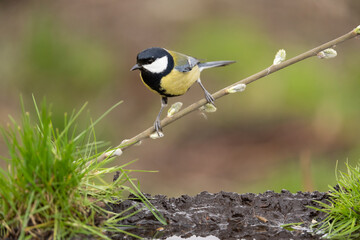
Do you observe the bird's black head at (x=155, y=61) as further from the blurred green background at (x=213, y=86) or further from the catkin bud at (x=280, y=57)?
the blurred green background at (x=213, y=86)

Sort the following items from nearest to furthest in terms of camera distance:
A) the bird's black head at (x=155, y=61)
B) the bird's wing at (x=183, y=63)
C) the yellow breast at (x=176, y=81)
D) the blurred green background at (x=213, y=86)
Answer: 1. the bird's black head at (x=155, y=61)
2. the yellow breast at (x=176, y=81)
3. the bird's wing at (x=183, y=63)
4. the blurred green background at (x=213, y=86)

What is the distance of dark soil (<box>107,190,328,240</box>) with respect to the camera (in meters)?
2.47

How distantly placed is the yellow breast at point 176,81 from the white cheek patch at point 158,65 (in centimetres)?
5

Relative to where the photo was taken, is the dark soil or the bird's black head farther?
the bird's black head

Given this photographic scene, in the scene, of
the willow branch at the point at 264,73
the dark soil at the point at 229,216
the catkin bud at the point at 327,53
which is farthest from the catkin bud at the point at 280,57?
the dark soil at the point at 229,216

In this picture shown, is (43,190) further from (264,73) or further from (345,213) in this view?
(345,213)

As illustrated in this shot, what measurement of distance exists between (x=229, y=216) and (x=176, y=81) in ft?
2.49

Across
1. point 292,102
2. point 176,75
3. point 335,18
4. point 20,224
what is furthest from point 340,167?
point 20,224

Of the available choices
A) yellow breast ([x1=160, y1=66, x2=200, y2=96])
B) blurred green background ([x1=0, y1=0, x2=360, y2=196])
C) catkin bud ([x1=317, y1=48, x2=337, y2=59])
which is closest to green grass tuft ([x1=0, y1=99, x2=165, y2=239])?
yellow breast ([x1=160, y1=66, x2=200, y2=96])

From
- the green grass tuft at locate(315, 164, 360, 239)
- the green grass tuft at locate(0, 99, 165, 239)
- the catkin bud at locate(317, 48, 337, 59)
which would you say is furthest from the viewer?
the catkin bud at locate(317, 48, 337, 59)

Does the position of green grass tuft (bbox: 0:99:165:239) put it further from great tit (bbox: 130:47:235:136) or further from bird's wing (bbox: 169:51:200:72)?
bird's wing (bbox: 169:51:200:72)

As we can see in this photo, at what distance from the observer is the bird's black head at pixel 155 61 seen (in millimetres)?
2766

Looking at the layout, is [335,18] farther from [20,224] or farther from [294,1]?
[20,224]

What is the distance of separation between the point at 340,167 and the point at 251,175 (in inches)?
37.0
